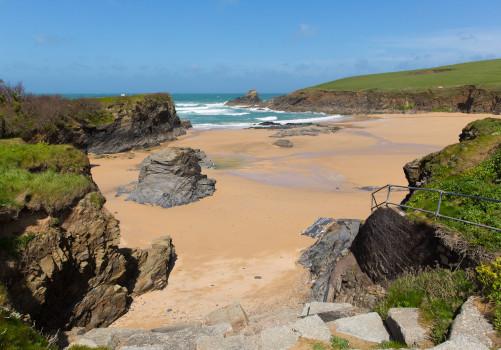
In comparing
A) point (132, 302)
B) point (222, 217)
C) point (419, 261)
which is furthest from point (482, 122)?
point (132, 302)

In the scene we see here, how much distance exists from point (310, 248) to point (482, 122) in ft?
26.2

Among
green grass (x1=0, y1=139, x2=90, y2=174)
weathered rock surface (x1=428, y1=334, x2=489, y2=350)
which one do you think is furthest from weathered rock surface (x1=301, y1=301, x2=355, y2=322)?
green grass (x1=0, y1=139, x2=90, y2=174)

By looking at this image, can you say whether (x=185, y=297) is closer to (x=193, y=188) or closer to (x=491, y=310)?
(x=491, y=310)

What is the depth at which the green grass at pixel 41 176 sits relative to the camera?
736cm

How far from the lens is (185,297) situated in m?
9.90

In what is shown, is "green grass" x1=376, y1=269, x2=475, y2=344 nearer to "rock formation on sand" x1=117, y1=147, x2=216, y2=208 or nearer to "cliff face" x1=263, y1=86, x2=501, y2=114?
"rock formation on sand" x1=117, y1=147, x2=216, y2=208

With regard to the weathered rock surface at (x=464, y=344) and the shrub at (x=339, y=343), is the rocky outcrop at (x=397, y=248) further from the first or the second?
the shrub at (x=339, y=343)

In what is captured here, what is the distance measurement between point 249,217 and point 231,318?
331 inches

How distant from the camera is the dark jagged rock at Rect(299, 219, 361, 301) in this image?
9.73 metres

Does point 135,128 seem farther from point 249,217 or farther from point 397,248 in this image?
point 397,248

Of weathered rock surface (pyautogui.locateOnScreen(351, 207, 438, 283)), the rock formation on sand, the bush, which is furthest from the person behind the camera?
the rock formation on sand

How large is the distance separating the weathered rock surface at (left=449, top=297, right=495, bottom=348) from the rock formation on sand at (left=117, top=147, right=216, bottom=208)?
14380 mm

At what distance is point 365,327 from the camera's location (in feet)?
18.7

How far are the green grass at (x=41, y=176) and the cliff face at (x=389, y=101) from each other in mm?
68313
